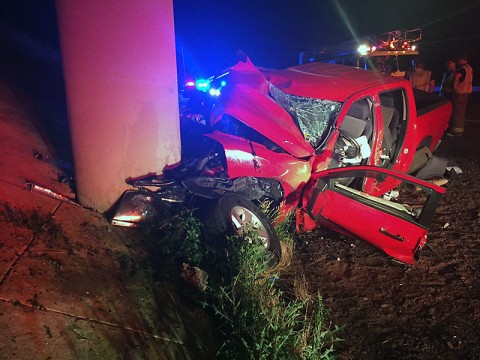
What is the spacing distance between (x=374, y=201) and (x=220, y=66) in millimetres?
7314

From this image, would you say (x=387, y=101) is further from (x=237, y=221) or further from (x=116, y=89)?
(x=116, y=89)

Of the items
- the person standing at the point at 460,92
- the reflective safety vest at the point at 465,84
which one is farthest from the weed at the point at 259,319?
the reflective safety vest at the point at 465,84

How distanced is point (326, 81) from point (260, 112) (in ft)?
3.72

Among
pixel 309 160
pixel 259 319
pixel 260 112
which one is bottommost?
pixel 259 319

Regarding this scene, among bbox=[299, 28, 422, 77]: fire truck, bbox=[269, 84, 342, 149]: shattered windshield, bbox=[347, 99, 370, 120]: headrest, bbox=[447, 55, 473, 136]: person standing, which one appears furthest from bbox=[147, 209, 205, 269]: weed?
bbox=[299, 28, 422, 77]: fire truck

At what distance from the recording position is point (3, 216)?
318 centimetres

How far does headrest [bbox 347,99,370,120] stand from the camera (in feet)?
14.9

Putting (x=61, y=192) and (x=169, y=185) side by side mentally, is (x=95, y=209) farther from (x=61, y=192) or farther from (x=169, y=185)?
(x=169, y=185)

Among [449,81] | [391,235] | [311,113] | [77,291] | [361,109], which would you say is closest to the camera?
[77,291]

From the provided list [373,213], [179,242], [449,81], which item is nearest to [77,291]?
[179,242]

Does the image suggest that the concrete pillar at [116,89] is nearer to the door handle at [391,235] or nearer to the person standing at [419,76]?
the door handle at [391,235]

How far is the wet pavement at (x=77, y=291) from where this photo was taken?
90.0 inches

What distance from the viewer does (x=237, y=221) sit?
375 cm

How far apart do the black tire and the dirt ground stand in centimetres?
44
